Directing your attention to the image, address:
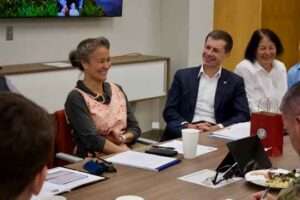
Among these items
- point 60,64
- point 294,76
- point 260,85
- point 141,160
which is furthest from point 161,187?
point 60,64

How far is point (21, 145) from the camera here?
45.1 inches

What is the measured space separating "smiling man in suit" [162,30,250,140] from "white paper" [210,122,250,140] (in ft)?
1.65

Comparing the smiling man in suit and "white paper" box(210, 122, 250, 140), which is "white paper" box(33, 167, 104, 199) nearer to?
"white paper" box(210, 122, 250, 140)

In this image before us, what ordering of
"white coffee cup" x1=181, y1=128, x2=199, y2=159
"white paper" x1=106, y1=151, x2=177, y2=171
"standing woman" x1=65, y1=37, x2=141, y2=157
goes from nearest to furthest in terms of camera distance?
"white paper" x1=106, y1=151, x2=177, y2=171
"white coffee cup" x1=181, y1=128, x2=199, y2=159
"standing woman" x1=65, y1=37, x2=141, y2=157

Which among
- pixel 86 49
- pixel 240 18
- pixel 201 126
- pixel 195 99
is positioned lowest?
pixel 201 126

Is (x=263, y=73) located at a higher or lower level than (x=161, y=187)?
higher

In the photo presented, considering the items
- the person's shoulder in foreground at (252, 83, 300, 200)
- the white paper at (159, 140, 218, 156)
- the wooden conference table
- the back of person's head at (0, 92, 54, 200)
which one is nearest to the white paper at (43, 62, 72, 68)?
the white paper at (159, 140, 218, 156)

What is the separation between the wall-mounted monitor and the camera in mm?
4699

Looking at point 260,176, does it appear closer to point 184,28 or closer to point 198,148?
point 198,148

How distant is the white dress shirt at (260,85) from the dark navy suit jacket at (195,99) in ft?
1.17

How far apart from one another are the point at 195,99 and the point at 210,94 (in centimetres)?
11

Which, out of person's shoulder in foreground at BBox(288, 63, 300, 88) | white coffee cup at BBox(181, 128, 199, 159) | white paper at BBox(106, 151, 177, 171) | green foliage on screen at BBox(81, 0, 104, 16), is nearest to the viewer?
white paper at BBox(106, 151, 177, 171)

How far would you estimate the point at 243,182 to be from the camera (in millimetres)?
2297

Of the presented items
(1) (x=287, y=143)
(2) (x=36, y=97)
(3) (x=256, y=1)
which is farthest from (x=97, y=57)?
(3) (x=256, y=1)
